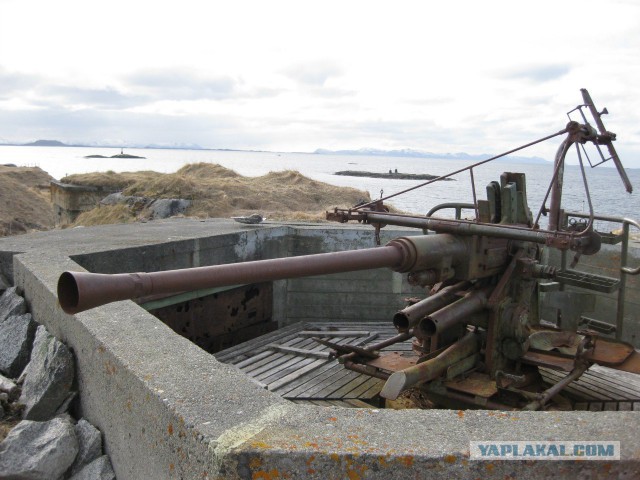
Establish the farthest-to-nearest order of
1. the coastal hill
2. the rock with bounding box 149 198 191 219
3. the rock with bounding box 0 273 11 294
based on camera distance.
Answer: the coastal hill
the rock with bounding box 149 198 191 219
the rock with bounding box 0 273 11 294

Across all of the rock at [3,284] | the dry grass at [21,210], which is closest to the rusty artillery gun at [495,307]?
the rock at [3,284]

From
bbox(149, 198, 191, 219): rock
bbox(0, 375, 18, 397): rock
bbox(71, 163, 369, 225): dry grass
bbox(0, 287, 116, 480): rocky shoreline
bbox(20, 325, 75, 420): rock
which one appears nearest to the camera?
bbox(0, 287, 116, 480): rocky shoreline

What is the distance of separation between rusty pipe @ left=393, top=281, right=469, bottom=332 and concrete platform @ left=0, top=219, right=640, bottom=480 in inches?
70.3

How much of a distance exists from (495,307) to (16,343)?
3.55 m

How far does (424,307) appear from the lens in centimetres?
443

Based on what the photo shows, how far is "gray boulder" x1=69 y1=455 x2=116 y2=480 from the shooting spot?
115 inches

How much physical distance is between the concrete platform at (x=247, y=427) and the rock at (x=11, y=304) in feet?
3.97

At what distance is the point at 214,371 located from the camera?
2.71 meters

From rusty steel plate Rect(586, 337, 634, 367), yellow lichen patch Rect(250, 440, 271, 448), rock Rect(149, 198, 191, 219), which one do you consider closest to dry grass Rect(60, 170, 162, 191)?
rock Rect(149, 198, 191, 219)

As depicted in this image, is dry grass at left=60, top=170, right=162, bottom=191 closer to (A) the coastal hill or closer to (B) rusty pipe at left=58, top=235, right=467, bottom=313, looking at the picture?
(A) the coastal hill

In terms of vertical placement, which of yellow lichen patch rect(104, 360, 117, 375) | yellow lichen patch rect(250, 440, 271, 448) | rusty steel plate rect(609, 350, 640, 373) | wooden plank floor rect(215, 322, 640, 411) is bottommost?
wooden plank floor rect(215, 322, 640, 411)

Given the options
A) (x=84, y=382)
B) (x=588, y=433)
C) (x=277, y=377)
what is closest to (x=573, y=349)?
(x=277, y=377)

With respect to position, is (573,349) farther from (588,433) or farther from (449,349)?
(588,433)

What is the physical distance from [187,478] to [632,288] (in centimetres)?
544
